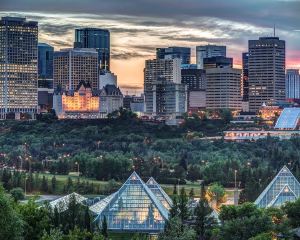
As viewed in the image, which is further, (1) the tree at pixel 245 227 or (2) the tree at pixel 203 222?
(2) the tree at pixel 203 222

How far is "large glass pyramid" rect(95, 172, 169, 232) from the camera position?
216 ft

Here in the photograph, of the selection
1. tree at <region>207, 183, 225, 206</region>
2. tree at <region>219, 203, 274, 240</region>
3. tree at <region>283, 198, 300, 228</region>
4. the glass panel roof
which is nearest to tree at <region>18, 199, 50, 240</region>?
tree at <region>219, 203, 274, 240</region>

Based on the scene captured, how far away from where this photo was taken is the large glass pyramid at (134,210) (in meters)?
65.8

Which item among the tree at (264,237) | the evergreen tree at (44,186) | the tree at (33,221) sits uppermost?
the tree at (33,221)

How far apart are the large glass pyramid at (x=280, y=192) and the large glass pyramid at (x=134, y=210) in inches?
306

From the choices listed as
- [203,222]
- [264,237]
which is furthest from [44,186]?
[264,237]

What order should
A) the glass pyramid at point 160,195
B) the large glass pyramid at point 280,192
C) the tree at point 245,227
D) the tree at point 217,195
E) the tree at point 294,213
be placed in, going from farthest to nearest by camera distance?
the tree at point 217,195 < the glass pyramid at point 160,195 < the large glass pyramid at point 280,192 < the tree at point 294,213 < the tree at point 245,227

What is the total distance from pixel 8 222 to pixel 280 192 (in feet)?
117

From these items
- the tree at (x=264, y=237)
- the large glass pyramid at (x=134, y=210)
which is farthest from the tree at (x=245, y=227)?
the large glass pyramid at (x=134, y=210)

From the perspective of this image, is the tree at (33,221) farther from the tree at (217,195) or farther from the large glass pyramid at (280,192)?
the tree at (217,195)

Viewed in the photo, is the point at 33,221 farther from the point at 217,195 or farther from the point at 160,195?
the point at 217,195

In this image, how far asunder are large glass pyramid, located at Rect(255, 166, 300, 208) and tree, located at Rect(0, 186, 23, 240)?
3406 centimetres

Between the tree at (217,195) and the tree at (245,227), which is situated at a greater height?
the tree at (245,227)

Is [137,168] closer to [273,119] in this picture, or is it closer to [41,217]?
[41,217]
